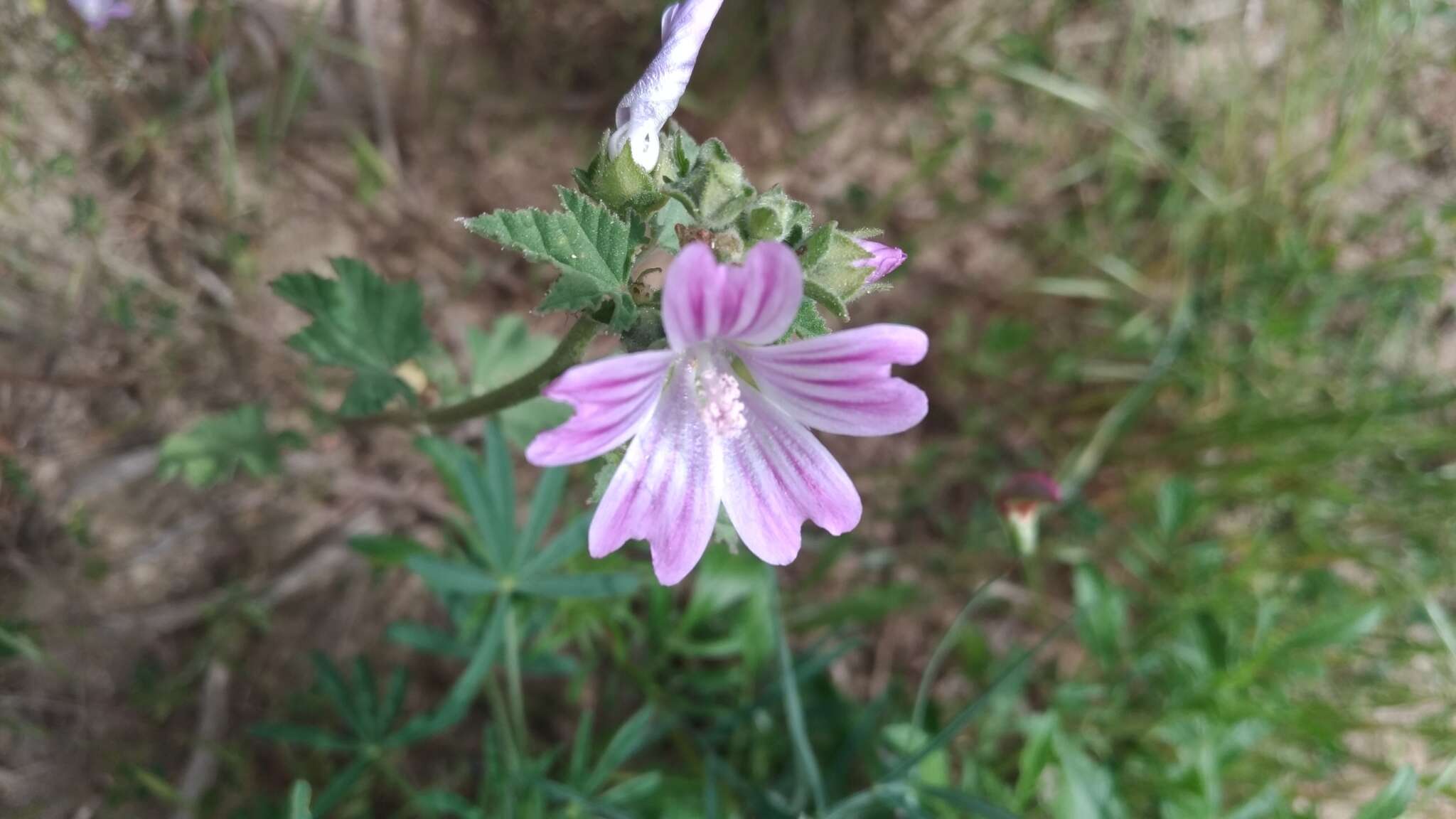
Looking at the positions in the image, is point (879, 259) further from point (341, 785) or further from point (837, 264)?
point (341, 785)

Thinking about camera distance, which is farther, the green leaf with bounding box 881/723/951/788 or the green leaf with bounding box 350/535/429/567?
the green leaf with bounding box 350/535/429/567

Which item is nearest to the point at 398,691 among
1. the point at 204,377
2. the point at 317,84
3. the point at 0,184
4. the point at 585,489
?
the point at 585,489

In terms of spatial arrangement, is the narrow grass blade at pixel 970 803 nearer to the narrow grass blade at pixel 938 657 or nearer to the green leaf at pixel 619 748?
the narrow grass blade at pixel 938 657

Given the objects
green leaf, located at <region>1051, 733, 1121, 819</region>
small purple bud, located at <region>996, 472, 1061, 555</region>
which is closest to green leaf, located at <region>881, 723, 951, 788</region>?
green leaf, located at <region>1051, 733, 1121, 819</region>

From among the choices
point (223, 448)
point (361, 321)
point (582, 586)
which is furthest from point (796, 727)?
point (223, 448)

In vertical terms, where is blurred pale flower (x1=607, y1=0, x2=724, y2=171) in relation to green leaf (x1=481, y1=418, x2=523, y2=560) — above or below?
above

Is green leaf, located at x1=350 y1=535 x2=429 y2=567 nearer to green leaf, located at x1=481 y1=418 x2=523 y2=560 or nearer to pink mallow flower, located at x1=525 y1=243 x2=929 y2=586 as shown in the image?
green leaf, located at x1=481 y1=418 x2=523 y2=560
